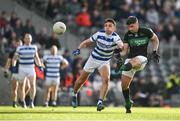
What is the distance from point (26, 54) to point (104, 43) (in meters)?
3.54

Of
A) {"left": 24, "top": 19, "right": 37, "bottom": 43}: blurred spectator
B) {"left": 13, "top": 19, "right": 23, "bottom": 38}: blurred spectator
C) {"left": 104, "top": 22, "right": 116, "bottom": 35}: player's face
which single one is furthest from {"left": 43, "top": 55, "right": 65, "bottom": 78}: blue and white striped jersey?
{"left": 104, "top": 22, "right": 116, "bottom": 35}: player's face

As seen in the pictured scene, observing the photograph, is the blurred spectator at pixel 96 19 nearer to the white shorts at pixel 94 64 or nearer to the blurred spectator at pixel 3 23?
the blurred spectator at pixel 3 23

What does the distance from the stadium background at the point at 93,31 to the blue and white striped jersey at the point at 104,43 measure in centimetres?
793

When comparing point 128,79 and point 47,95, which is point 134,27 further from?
point 47,95

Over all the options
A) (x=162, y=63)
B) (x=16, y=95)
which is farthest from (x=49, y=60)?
(x=162, y=63)

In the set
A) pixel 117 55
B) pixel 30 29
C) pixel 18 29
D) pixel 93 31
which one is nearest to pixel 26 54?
pixel 117 55

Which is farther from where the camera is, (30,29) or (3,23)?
(30,29)

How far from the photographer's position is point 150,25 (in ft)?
120

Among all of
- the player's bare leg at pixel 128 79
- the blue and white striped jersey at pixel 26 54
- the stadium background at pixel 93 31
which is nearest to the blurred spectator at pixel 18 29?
the stadium background at pixel 93 31

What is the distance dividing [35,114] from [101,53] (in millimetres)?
3288

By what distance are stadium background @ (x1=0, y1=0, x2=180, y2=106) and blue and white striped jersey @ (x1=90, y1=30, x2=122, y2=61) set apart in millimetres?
7930

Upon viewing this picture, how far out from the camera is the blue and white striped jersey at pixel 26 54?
24.4m

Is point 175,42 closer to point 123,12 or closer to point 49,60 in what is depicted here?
point 123,12

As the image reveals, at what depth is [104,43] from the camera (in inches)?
859
